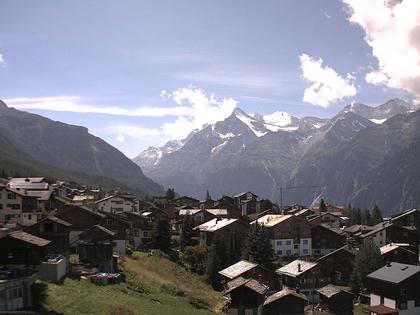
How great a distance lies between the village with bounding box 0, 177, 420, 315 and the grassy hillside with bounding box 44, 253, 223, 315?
1.75m

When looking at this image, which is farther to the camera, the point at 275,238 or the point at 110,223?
the point at 275,238

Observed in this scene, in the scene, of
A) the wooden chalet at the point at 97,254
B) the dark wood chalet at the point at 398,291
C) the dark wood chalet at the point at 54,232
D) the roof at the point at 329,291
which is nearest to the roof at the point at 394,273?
the dark wood chalet at the point at 398,291

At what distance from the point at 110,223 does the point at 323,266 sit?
111ft

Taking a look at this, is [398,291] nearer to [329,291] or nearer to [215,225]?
[329,291]

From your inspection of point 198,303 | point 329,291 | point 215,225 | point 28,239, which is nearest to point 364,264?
point 329,291

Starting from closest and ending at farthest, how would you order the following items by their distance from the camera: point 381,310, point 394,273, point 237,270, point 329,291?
point 381,310, point 329,291, point 237,270, point 394,273

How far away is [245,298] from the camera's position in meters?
57.9

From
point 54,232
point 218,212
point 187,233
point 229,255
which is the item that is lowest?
point 229,255

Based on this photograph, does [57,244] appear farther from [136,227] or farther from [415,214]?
[415,214]

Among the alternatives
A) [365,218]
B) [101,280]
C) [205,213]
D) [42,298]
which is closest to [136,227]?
[205,213]

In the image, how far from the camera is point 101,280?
50.6 meters

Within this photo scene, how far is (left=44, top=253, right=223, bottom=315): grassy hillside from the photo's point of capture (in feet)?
136

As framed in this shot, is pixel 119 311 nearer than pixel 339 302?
Yes

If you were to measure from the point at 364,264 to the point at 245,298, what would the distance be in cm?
2565
